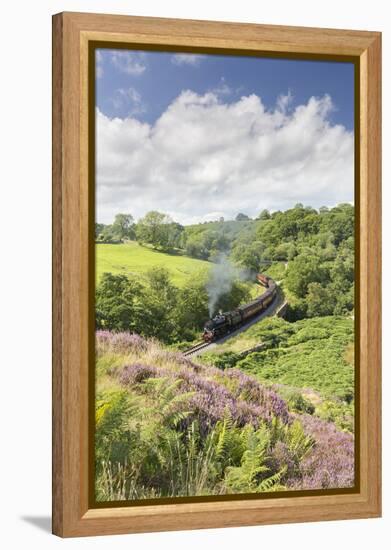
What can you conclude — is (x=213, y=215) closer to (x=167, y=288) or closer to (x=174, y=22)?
(x=167, y=288)

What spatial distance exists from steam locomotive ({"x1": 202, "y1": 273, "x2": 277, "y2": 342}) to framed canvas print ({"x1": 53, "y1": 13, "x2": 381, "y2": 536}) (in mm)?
12

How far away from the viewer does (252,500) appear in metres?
8.53

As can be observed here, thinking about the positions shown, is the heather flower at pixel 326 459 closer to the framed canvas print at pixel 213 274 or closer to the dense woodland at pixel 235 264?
the framed canvas print at pixel 213 274

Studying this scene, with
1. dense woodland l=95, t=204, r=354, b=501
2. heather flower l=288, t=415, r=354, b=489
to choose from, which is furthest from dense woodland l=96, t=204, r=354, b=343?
heather flower l=288, t=415, r=354, b=489

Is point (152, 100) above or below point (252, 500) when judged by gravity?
above

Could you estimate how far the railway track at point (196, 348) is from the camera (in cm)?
855

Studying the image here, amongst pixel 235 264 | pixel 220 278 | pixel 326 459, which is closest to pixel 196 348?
pixel 220 278

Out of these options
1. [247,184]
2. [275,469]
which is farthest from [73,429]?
[247,184]

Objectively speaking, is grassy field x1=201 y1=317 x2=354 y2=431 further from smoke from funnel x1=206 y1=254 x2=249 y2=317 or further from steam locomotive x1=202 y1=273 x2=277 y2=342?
smoke from funnel x1=206 y1=254 x2=249 y2=317

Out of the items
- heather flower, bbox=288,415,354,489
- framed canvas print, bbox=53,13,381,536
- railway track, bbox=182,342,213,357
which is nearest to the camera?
framed canvas print, bbox=53,13,381,536

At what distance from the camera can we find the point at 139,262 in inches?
332

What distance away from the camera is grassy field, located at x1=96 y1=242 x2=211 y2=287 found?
27.2ft

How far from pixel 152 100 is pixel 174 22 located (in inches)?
21.6

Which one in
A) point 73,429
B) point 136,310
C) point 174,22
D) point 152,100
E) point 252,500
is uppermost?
point 174,22
